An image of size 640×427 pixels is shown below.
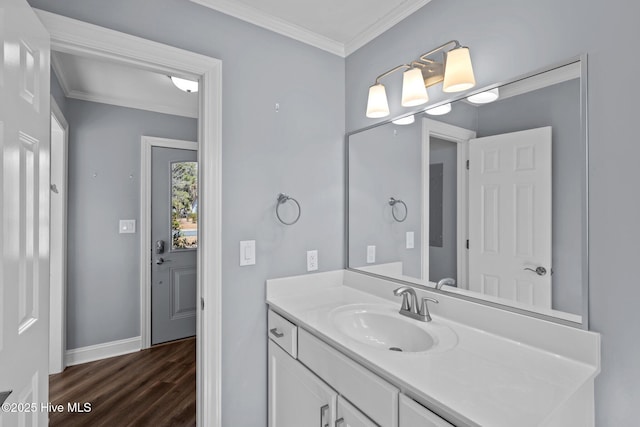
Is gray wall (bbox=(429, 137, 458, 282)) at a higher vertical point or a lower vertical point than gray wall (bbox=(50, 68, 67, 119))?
lower

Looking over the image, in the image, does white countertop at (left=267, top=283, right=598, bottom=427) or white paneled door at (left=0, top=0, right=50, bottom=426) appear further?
white paneled door at (left=0, top=0, right=50, bottom=426)

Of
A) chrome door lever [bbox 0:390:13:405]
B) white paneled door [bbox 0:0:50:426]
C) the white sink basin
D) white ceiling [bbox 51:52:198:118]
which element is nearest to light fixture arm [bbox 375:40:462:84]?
the white sink basin

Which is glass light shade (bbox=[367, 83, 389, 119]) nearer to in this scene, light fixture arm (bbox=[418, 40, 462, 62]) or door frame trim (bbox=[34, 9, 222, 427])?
light fixture arm (bbox=[418, 40, 462, 62])

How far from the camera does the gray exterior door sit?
10.5ft

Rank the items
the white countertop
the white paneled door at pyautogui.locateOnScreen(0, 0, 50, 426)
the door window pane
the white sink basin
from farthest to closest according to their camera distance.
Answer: the door window pane
the white sink basin
the white paneled door at pyautogui.locateOnScreen(0, 0, 50, 426)
the white countertop

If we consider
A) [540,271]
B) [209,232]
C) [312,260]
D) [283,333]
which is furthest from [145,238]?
[540,271]

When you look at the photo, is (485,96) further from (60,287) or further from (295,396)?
(60,287)

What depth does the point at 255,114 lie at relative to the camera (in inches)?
68.5

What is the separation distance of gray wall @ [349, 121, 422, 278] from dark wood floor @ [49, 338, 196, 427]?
1.59 meters

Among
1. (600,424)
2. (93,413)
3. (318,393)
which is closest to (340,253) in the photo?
(318,393)

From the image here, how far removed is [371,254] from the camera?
6.27 feet

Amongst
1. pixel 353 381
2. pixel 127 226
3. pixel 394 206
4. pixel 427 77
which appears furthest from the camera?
pixel 127 226

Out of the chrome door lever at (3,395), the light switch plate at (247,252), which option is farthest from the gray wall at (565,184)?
the chrome door lever at (3,395)

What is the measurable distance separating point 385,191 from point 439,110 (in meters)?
0.52
